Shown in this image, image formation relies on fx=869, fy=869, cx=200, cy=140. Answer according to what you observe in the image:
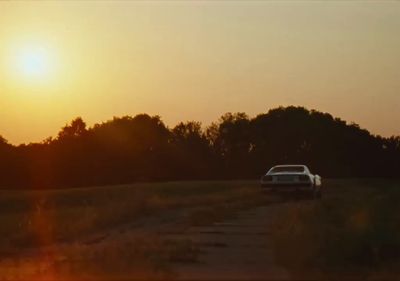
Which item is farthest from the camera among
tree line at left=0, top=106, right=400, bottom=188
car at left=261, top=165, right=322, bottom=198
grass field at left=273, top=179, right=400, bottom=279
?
tree line at left=0, top=106, right=400, bottom=188

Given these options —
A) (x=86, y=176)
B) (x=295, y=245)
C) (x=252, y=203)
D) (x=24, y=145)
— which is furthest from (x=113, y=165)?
(x=295, y=245)

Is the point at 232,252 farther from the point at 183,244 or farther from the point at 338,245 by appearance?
the point at 338,245

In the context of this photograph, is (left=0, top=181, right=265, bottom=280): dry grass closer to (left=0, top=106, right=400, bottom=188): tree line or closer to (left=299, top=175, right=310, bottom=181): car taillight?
(left=299, top=175, right=310, bottom=181): car taillight

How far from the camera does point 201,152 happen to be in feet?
331

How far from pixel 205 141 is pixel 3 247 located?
8757 cm

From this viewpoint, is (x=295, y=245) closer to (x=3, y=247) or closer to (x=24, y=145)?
(x=3, y=247)

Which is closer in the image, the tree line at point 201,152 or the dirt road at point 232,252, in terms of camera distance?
the dirt road at point 232,252

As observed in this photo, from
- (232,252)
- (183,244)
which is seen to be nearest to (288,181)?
(183,244)

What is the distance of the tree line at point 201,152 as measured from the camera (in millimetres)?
87688

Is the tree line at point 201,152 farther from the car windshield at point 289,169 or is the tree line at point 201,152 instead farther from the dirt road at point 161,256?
the dirt road at point 161,256

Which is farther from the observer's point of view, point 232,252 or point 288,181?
point 288,181

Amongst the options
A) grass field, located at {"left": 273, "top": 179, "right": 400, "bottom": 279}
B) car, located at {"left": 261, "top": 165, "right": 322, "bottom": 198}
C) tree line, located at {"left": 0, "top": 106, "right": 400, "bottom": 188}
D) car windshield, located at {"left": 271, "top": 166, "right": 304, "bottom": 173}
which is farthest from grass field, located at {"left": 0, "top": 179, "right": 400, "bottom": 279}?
tree line, located at {"left": 0, "top": 106, "right": 400, "bottom": 188}

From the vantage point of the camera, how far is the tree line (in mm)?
87688

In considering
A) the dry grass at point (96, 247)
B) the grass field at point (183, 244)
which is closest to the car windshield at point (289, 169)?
the dry grass at point (96, 247)
